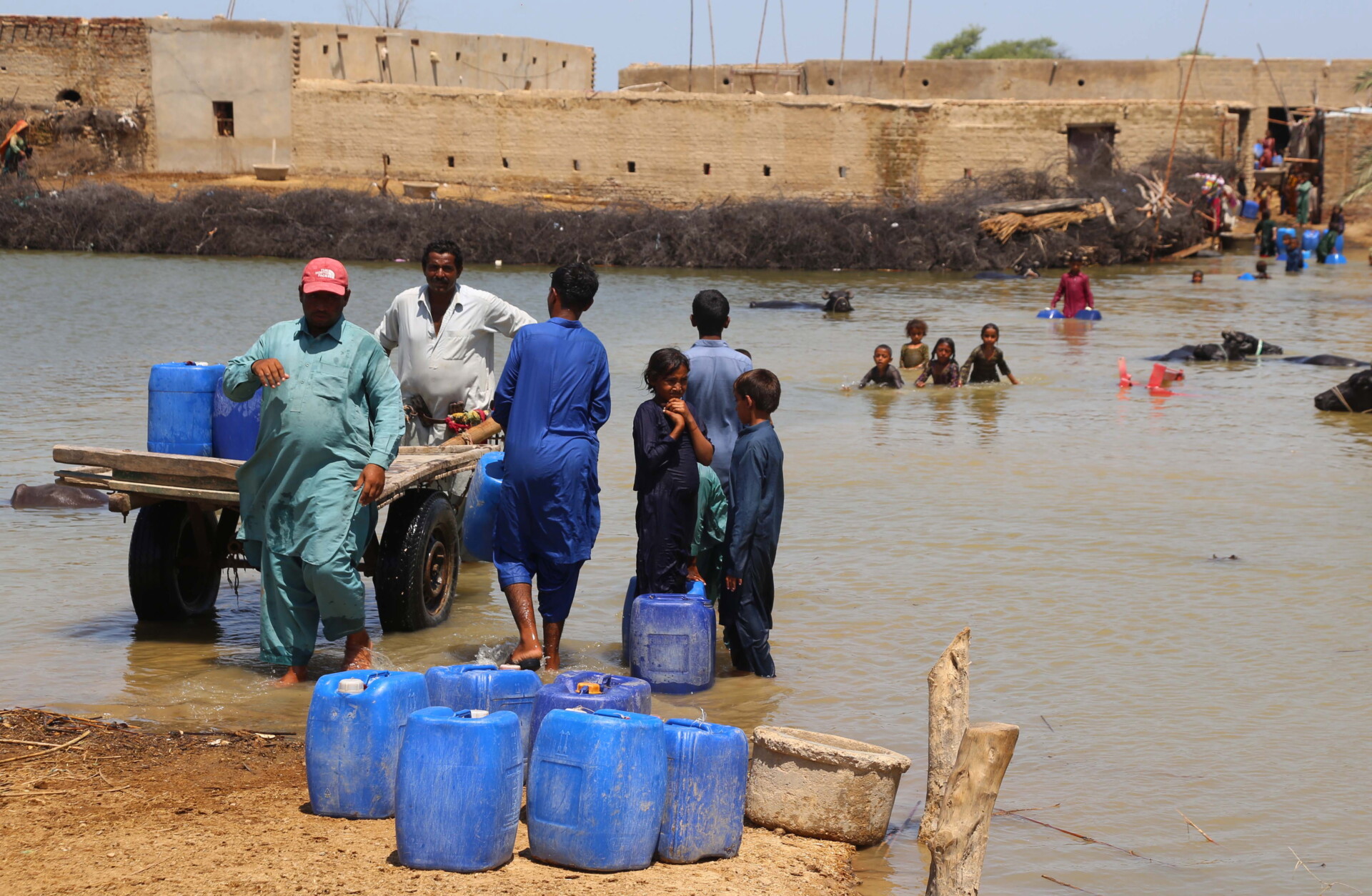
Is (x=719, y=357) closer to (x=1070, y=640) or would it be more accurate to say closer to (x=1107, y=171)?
(x=1070, y=640)

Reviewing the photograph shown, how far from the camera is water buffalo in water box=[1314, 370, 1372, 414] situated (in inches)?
558

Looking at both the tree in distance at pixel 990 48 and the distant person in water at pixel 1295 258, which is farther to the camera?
the tree in distance at pixel 990 48

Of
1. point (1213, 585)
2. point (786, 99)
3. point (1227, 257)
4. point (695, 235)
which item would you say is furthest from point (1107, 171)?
point (1213, 585)

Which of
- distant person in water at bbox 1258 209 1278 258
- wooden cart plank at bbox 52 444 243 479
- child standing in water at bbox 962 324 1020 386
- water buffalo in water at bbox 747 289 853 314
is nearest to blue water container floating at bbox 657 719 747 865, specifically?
wooden cart plank at bbox 52 444 243 479

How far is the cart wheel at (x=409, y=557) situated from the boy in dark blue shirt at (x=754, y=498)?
58.7 inches

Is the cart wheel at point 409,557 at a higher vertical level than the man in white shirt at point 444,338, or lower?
lower

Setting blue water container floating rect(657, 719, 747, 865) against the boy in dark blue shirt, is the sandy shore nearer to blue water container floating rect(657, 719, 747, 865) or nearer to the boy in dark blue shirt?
blue water container floating rect(657, 719, 747, 865)

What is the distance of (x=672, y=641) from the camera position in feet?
18.2

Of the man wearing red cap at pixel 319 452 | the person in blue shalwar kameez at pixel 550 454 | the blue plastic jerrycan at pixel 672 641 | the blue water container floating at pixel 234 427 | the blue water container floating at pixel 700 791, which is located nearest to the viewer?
the blue water container floating at pixel 700 791

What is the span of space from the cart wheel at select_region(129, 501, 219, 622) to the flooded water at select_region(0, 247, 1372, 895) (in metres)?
0.13

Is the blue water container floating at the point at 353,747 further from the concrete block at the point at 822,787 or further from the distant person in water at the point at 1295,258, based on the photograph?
the distant person in water at the point at 1295,258

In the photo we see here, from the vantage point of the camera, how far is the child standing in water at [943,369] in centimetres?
1539

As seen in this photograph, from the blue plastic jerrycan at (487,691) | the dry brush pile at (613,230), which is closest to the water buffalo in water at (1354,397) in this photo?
the blue plastic jerrycan at (487,691)

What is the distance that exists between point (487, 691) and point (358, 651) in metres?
1.30
